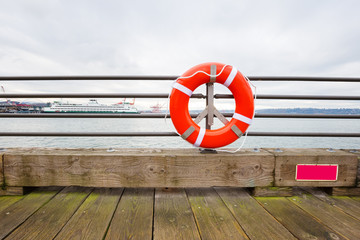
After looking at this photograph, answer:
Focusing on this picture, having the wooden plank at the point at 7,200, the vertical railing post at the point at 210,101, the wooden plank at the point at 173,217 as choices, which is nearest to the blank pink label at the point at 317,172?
the vertical railing post at the point at 210,101

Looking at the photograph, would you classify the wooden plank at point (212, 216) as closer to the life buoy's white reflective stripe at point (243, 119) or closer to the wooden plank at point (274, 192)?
the wooden plank at point (274, 192)

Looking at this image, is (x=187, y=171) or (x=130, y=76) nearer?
(x=187, y=171)

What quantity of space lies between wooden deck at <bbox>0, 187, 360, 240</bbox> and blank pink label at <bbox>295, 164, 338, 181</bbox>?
0.41 feet

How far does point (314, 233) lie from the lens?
3.10 ft

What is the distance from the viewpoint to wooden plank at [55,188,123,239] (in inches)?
36.2

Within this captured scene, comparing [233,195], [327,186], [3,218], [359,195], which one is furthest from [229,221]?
[3,218]

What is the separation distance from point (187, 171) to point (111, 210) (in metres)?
0.53

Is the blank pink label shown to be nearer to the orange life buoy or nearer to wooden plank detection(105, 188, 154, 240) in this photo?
the orange life buoy

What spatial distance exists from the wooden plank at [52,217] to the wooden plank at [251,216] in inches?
37.3

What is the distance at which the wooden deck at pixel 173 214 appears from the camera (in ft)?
3.06

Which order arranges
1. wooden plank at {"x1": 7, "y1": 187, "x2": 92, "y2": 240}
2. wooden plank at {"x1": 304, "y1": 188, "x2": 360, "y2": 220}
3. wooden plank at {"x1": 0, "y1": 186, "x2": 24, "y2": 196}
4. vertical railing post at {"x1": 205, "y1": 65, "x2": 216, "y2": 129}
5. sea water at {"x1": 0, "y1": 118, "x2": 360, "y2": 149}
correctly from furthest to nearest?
sea water at {"x1": 0, "y1": 118, "x2": 360, "y2": 149}, vertical railing post at {"x1": 205, "y1": 65, "x2": 216, "y2": 129}, wooden plank at {"x1": 0, "y1": 186, "x2": 24, "y2": 196}, wooden plank at {"x1": 304, "y1": 188, "x2": 360, "y2": 220}, wooden plank at {"x1": 7, "y1": 187, "x2": 92, "y2": 240}

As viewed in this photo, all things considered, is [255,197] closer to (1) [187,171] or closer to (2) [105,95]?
(1) [187,171]

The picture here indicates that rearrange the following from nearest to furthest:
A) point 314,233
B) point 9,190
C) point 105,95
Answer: point 314,233
point 9,190
point 105,95

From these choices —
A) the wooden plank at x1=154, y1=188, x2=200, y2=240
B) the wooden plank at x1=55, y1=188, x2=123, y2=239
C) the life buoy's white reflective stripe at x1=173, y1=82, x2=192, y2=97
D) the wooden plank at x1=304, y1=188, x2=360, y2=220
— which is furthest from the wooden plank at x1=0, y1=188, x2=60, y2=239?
the wooden plank at x1=304, y1=188, x2=360, y2=220
